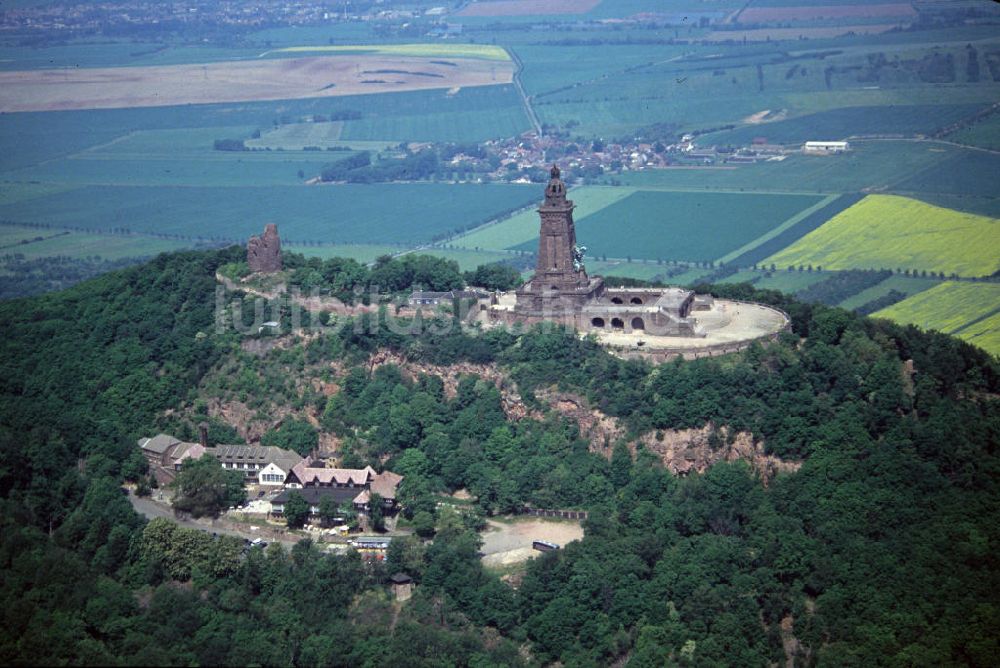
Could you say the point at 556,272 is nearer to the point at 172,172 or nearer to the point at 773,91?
the point at 172,172

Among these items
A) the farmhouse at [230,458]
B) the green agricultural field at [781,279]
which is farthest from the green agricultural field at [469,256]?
the farmhouse at [230,458]

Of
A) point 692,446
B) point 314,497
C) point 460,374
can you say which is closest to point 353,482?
point 314,497

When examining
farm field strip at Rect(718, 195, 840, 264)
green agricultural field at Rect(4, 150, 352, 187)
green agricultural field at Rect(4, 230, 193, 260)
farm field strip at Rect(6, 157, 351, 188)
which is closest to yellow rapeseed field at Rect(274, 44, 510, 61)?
green agricultural field at Rect(4, 150, 352, 187)

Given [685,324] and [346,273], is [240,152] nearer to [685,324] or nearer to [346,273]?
[346,273]

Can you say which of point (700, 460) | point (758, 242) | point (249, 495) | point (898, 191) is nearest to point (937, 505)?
point (700, 460)

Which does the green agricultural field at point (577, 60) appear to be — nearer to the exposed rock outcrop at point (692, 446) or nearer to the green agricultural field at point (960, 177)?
the green agricultural field at point (960, 177)

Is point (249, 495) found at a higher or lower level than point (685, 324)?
lower
